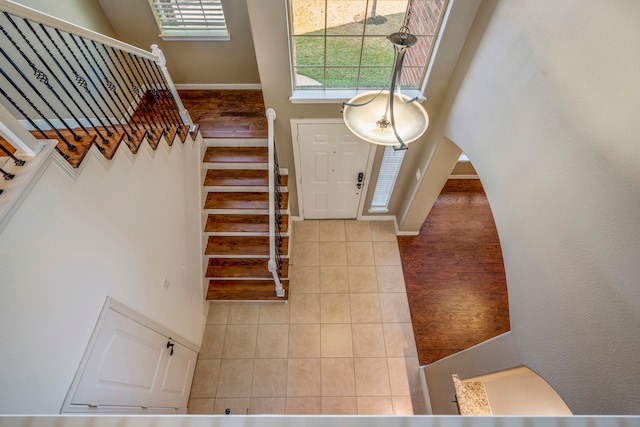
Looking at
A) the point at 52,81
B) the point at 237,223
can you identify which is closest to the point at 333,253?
the point at 237,223

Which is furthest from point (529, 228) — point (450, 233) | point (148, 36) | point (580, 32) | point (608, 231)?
point (148, 36)

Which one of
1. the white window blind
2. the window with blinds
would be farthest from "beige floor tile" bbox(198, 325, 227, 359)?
the window with blinds

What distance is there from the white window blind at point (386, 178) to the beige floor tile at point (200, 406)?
336cm

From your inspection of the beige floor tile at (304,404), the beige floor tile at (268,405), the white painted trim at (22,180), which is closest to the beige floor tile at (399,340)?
the beige floor tile at (304,404)

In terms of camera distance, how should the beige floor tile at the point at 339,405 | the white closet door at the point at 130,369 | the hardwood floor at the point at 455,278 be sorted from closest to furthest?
the white closet door at the point at 130,369 < the beige floor tile at the point at 339,405 < the hardwood floor at the point at 455,278

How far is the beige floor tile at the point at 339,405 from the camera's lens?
133 inches

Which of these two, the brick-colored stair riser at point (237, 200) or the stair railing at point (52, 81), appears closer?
the stair railing at point (52, 81)

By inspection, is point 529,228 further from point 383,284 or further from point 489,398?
point 383,284

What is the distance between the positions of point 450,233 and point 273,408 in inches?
138

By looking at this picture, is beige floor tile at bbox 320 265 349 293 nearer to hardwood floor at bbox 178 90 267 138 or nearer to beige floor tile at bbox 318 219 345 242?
beige floor tile at bbox 318 219 345 242

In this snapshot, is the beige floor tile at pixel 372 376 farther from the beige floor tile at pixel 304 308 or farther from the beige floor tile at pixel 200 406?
the beige floor tile at pixel 200 406

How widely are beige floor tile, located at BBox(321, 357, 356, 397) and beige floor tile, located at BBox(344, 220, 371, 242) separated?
1761 millimetres

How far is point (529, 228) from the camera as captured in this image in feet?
6.42

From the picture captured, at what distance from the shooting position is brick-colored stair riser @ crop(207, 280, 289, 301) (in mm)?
3969
